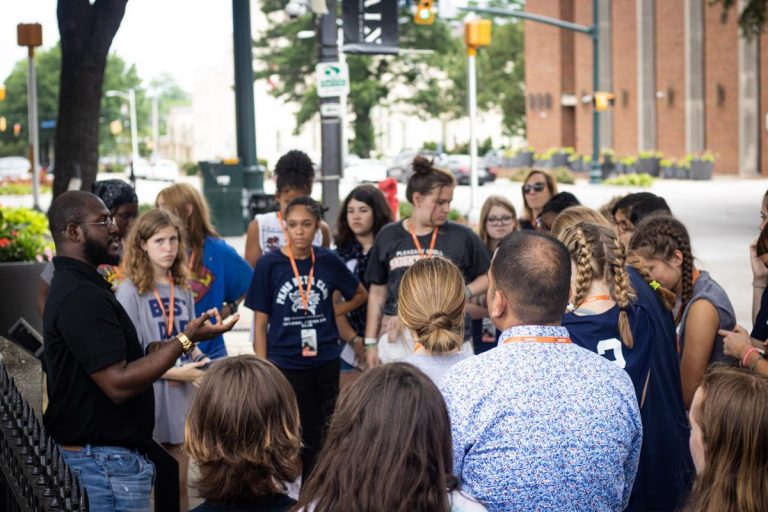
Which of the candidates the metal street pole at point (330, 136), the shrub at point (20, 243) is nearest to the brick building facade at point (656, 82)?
the metal street pole at point (330, 136)

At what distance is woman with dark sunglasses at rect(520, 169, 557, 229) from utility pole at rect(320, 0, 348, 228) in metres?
5.05

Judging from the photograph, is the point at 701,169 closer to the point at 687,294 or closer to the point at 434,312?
the point at 687,294

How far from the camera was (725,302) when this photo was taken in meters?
5.16

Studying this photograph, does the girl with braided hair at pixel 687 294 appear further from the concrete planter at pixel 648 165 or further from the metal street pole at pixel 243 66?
the concrete planter at pixel 648 165

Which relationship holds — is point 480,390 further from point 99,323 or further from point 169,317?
point 169,317

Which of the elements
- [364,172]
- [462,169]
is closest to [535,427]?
[364,172]

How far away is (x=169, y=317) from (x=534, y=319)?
2.99 metres

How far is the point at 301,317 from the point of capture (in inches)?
265

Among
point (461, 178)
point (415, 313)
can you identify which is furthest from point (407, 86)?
point (415, 313)

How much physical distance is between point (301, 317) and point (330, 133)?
23.4 ft

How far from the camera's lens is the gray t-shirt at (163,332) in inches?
230

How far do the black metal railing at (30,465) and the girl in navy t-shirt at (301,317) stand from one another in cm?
232

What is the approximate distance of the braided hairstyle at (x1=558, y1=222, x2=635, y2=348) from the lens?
4.28 meters

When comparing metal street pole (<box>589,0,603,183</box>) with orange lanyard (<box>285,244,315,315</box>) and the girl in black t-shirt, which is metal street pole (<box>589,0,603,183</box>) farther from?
orange lanyard (<box>285,244,315,315</box>)
